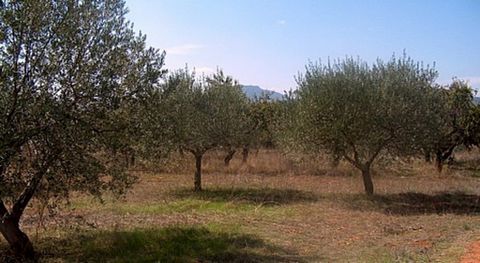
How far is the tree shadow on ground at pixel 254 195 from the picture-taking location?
71.9 feet

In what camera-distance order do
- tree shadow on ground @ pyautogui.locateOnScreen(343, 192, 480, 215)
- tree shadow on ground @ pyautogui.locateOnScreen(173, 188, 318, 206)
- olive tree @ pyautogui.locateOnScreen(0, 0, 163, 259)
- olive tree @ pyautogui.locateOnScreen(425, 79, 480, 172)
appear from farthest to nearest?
olive tree @ pyautogui.locateOnScreen(425, 79, 480, 172), tree shadow on ground @ pyautogui.locateOnScreen(173, 188, 318, 206), tree shadow on ground @ pyautogui.locateOnScreen(343, 192, 480, 215), olive tree @ pyautogui.locateOnScreen(0, 0, 163, 259)

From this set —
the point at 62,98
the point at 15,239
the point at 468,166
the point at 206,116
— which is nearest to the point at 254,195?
the point at 206,116

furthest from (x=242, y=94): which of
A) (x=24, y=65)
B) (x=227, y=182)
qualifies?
(x=24, y=65)

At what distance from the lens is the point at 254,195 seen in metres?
23.3

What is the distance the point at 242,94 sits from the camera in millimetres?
26547

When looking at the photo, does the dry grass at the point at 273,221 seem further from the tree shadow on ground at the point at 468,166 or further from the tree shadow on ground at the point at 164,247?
the tree shadow on ground at the point at 468,166

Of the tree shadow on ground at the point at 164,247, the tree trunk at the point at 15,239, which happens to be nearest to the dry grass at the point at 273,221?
the tree shadow on ground at the point at 164,247

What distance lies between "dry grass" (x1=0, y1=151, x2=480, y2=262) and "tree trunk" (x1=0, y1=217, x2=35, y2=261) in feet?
1.54

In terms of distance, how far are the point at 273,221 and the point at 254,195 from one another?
6360 mm

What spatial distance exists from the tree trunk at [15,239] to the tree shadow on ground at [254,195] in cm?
1091

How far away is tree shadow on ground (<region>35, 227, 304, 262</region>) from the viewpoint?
1177 cm

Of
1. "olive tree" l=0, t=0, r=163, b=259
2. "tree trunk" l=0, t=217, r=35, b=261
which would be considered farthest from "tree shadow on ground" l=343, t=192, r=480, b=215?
"tree trunk" l=0, t=217, r=35, b=261

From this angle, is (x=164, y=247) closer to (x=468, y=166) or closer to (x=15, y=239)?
(x=15, y=239)

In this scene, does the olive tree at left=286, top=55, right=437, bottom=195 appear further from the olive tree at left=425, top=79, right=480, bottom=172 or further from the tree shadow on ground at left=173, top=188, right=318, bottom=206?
the olive tree at left=425, top=79, right=480, bottom=172
